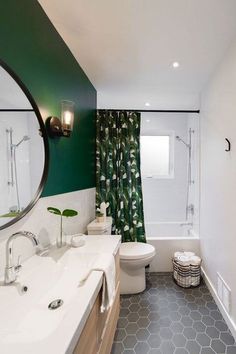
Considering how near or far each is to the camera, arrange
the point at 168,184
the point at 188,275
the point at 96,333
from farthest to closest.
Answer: the point at 168,184 → the point at 188,275 → the point at 96,333

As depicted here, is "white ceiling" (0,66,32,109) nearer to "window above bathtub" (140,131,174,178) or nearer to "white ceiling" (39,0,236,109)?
"white ceiling" (39,0,236,109)

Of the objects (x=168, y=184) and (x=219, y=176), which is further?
(x=168, y=184)

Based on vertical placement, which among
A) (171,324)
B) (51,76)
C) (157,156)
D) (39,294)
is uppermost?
(51,76)

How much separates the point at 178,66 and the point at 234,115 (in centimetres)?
80

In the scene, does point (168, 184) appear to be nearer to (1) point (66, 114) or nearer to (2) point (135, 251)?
(2) point (135, 251)

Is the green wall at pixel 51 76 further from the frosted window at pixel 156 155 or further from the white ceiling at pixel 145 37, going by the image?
the frosted window at pixel 156 155

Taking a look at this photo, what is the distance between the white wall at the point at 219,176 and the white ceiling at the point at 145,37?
224 millimetres

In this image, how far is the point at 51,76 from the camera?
154cm

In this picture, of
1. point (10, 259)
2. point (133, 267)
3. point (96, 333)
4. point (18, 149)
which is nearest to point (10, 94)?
point (18, 149)

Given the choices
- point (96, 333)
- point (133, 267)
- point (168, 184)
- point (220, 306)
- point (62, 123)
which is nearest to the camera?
point (96, 333)

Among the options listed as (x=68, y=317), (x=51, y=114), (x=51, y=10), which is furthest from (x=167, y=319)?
(x=51, y=10)

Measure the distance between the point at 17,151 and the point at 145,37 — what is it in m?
1.35

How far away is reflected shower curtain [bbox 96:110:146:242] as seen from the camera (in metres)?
2.84

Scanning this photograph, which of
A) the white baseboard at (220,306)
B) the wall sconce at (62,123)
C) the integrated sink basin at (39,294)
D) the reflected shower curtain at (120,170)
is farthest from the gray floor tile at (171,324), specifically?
the wall sconce at (62,123)
